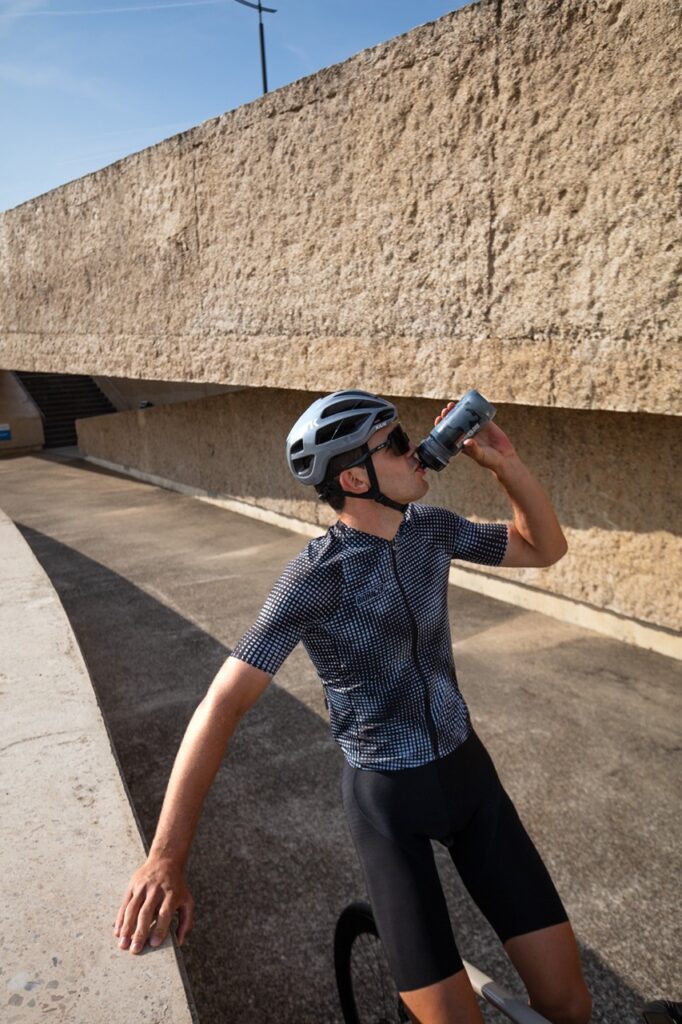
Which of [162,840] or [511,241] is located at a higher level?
[511,241]

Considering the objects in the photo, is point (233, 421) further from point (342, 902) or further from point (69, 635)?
point (342, 902)

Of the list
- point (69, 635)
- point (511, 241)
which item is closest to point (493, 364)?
point (511, 241)

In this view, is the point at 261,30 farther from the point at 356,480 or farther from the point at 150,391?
the point at 356,480

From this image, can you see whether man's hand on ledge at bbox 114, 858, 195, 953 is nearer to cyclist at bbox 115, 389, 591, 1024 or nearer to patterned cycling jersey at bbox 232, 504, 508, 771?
cyclist at bbox 115, 389, 591, 1024

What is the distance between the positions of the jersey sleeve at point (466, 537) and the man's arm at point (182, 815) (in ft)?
2.24

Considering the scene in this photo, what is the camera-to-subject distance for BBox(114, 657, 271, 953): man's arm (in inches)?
78.7

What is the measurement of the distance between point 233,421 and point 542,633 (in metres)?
5.68

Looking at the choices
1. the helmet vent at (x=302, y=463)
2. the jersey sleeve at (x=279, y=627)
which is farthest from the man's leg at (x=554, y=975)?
the helmet vent at (x=302, y=463)

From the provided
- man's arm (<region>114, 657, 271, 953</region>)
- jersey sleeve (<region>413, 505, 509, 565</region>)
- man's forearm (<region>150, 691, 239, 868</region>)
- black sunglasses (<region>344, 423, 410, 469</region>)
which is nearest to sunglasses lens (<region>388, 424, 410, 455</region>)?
black sunglasses (<region>344, 423, 410, 469</region>)

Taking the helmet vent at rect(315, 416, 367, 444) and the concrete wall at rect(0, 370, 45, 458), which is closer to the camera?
the helmet vent at rect(315, 416, 367, 444)

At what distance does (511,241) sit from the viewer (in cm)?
559

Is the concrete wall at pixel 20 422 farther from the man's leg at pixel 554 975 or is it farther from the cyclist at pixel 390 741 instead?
the man's leg at pixel 554 975

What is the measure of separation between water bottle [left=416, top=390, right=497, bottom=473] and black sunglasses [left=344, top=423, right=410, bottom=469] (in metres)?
0.06

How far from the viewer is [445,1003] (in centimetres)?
199
